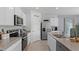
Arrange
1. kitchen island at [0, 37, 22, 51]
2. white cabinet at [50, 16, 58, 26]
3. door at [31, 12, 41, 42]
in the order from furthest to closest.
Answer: white cabinet at [50, 16, 58, 26]
door at [31, 12, 41, 42]
kitchen island at [0, 37, 22, 51]

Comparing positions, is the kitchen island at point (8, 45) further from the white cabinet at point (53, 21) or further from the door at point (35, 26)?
the white cabinet at point (53, 21)

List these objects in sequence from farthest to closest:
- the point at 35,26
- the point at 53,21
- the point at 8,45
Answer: the point at 53,21 → the point at 35,26 → the point at 8,45

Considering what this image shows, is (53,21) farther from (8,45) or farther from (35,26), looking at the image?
(8,45)

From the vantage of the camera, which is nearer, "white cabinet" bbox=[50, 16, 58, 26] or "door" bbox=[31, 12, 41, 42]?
"door" bbox=[31, 12, 41, 42]

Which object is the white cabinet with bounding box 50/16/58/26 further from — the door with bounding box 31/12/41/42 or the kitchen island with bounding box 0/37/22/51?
the kitchen island with bounding box 0/37/22/51

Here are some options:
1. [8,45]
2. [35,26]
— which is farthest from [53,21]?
[8,45]

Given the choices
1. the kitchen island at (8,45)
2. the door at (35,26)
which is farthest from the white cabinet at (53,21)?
the kitchen island at (8,45)

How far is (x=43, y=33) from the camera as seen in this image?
1258 centimetres

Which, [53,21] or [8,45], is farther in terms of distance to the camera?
[53,21]

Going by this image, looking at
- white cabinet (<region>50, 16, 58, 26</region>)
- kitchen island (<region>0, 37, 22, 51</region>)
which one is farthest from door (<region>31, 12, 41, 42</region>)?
kitchen island (<region>0, 37, 22, 51</region>)
